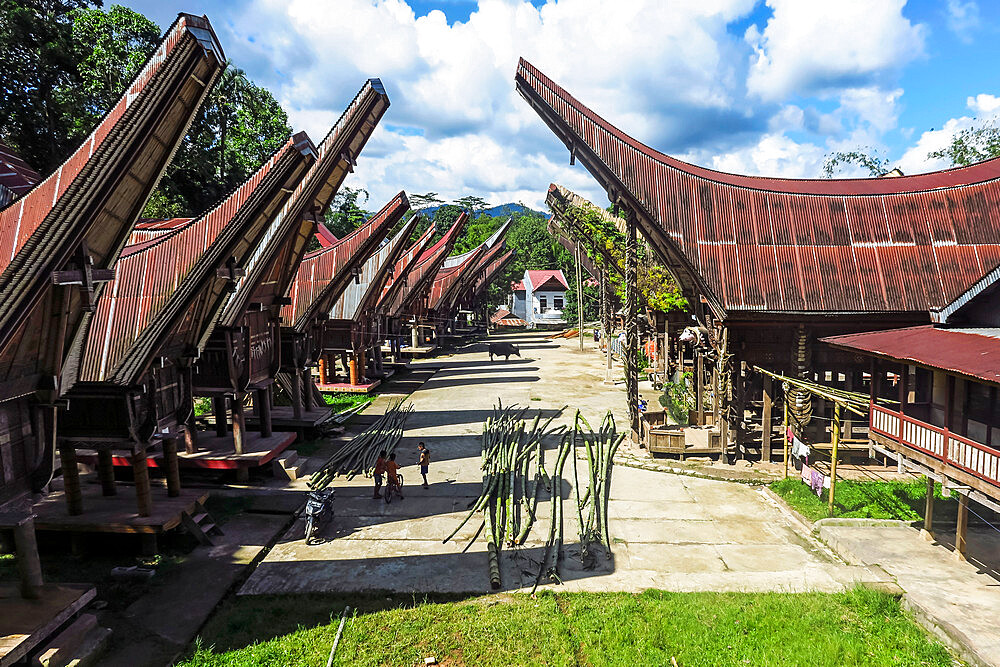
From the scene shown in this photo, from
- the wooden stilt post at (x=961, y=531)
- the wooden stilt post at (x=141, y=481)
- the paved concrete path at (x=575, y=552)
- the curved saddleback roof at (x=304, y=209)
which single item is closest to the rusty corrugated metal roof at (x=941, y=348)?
the wooden stilt post at (x=961, y=531)

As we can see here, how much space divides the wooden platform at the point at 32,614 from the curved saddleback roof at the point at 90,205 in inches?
123

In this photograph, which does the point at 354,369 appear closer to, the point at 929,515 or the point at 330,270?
the point at 330,270

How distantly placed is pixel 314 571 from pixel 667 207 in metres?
15.5

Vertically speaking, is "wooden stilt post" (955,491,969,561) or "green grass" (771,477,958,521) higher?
"wooden stilt post" (955,491,969,561)

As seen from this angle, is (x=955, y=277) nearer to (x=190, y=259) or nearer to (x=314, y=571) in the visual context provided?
(x=314, y=571)

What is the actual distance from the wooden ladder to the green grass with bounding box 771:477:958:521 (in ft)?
45.7

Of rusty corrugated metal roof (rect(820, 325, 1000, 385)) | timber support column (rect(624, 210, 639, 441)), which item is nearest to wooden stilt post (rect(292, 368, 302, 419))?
timber support column (rect(624, 210, 639, 441))

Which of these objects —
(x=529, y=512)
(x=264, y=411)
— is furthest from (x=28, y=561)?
(x=264, y=411)

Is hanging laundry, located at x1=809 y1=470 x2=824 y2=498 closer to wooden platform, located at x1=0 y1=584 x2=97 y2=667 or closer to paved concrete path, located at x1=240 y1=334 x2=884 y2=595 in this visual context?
paved concrete path, located at x1=240 y1=334 x2=884 y2=595

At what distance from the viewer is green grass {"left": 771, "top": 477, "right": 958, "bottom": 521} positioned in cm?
1475

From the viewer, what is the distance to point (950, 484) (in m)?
11.7

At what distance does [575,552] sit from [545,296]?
2664 inches

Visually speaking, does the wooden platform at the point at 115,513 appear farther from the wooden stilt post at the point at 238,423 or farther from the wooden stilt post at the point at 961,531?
the wooden stilt post at the point at 961,531

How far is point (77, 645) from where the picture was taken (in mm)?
8742
